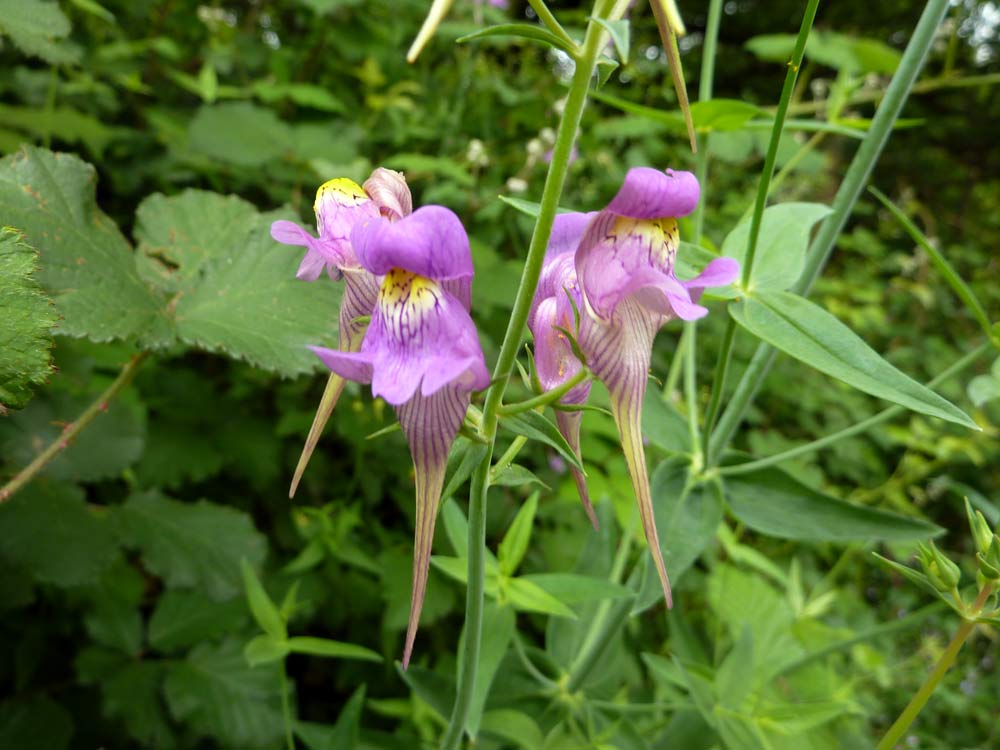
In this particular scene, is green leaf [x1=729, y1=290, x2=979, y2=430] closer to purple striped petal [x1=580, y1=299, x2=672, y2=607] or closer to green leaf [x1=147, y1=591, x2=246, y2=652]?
purple striped petal [x1=580, y1=299, x2=672, y2=607]

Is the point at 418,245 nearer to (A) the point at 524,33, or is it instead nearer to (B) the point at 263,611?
(A) the point at 524,33

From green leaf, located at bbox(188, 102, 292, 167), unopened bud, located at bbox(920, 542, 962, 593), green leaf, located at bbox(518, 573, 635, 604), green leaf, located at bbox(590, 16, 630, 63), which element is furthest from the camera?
green leaf, located at bbox(188, 102, 292, 167)

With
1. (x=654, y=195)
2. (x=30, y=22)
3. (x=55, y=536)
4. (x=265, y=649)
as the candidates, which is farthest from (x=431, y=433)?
(x=30, y=22)

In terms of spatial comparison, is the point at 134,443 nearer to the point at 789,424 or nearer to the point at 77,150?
the point at 77,150

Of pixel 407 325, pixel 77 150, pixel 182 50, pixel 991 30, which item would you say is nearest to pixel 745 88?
pixel 991 30

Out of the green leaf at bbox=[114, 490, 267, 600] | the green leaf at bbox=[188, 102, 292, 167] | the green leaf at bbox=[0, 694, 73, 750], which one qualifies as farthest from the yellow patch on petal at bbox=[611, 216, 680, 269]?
the green leaf at bbox=[188, 102, 292, 167]

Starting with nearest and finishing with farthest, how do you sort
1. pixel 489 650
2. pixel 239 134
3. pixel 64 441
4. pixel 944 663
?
pixel 944 663 → pixel 64 441 → pixel 489 650 → pixel 239 134
